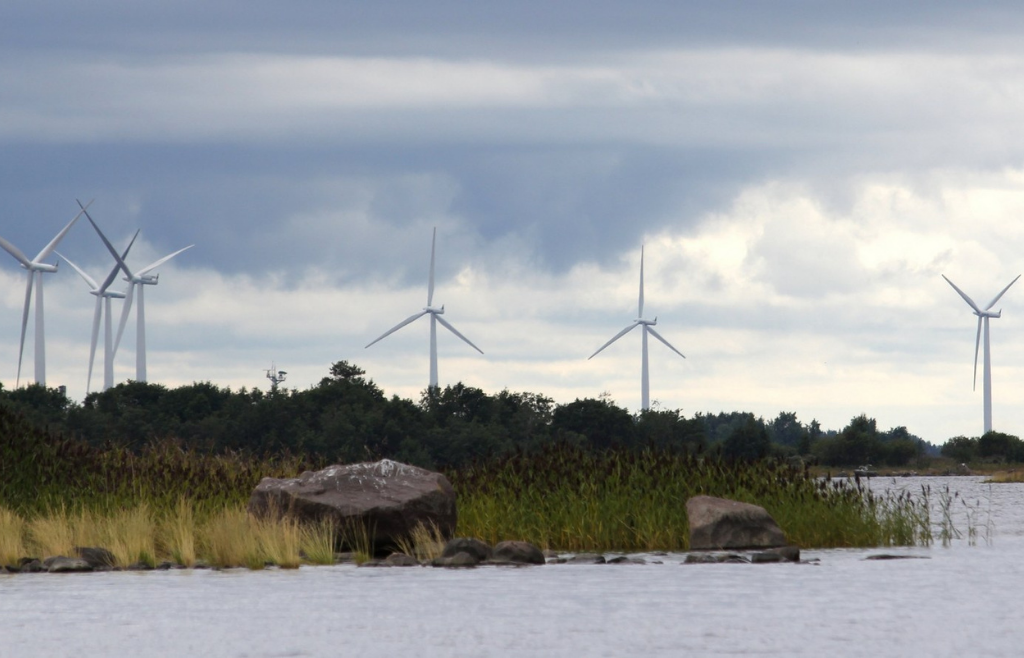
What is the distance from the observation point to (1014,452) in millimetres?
129750

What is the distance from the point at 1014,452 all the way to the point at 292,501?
371 feet

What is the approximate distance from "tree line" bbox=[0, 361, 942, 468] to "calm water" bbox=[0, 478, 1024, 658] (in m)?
48.7

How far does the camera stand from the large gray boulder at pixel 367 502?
2705cm

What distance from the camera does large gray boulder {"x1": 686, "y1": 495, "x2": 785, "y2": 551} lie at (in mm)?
27797

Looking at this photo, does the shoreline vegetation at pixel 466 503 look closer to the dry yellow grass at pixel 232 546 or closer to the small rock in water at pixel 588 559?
the dry yellow grass at pixel 232 546

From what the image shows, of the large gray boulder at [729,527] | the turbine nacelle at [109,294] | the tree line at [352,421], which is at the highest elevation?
the turbine nacelle at [109,294]

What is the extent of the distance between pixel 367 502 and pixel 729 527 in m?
6.68

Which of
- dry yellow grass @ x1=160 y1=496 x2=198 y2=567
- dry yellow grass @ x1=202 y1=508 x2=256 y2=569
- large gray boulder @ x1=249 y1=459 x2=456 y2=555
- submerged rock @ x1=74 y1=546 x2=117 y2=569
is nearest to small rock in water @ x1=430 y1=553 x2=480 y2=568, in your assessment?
large gray boulder @ x1=249 y1=459 x2=456 y2=555

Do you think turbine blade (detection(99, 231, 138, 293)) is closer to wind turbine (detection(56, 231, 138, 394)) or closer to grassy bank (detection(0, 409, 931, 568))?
wind turbine (detection(56, 231, 138, 394))

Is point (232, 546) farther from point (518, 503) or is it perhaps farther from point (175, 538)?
point (518, 503)

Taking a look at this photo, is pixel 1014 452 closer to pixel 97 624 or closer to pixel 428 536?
pixel 428 536

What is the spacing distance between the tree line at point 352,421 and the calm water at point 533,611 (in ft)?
160

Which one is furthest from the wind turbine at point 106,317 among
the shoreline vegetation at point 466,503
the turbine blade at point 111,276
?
the shoreline vegetation at point 466,503

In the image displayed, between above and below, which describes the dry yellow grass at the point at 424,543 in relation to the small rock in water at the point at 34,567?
above
